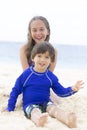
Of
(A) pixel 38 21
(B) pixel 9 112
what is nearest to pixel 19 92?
(B) pixel 9 112

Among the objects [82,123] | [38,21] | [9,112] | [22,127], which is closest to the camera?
[22,127]

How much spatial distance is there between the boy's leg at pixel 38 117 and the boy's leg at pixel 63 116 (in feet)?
0.53

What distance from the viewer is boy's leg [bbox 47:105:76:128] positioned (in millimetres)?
3066

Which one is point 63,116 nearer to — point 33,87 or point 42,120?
point 42,120

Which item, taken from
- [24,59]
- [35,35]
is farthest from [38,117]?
[35,35]

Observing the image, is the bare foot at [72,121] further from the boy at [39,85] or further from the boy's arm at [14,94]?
the boy's arm at [14,94]

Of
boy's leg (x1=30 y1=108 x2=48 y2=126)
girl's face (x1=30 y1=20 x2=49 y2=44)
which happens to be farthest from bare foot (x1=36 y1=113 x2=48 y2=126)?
girl's face (x1=30 y1=20 x2=49 y2=44)

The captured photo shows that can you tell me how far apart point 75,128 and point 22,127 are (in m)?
0.48

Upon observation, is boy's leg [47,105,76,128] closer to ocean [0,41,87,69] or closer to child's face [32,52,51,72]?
child's face [32,52,51,72]

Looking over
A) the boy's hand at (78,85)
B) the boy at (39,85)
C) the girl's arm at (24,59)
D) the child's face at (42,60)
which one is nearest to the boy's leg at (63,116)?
the boy at (39,85)

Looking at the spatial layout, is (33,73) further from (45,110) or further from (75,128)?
(75,128)

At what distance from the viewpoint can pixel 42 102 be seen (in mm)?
3471

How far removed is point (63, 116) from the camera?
318 centimetres

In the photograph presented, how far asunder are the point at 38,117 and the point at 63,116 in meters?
0.25
